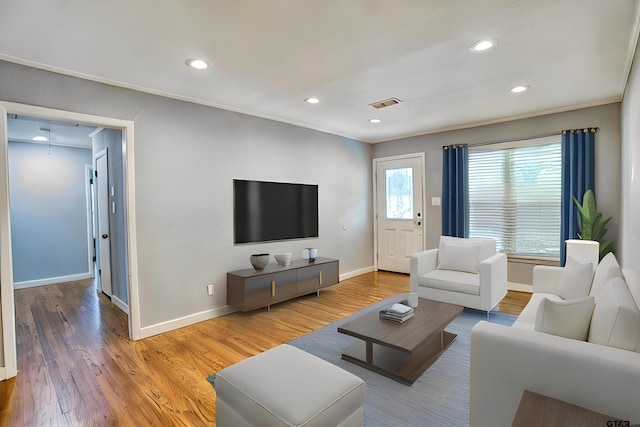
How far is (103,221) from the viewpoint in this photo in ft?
15.7

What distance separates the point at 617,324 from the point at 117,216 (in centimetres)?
489

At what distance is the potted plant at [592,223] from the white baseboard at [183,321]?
4.35 m

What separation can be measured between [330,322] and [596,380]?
2.53 metres

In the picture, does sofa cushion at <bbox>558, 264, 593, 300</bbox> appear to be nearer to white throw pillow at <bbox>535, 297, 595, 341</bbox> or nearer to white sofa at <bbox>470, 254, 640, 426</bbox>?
white sofa at <bbox>470, 254, 640, 426</bbox>

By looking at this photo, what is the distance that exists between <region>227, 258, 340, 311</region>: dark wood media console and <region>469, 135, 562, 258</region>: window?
2.54 metres

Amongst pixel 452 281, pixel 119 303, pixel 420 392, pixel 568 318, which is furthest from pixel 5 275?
pixel 452 281

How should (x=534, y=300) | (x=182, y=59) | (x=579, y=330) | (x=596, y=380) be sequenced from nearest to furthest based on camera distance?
(x=596, y=380)
(x=579, y=330)
(x=182, y=59)
(x=534, y=300)

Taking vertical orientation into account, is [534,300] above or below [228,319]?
above

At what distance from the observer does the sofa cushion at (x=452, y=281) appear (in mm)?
3570

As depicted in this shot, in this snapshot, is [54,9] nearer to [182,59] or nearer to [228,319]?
[182,59]

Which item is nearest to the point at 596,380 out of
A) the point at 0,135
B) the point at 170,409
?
the point at 170,409

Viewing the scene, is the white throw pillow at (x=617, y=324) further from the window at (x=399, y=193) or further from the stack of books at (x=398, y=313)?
the window at (x=399, y=193)

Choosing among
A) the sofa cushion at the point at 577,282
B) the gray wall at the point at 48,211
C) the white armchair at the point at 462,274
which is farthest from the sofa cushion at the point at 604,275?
the gray wall at the point at 48,211

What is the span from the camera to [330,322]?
3.54m
